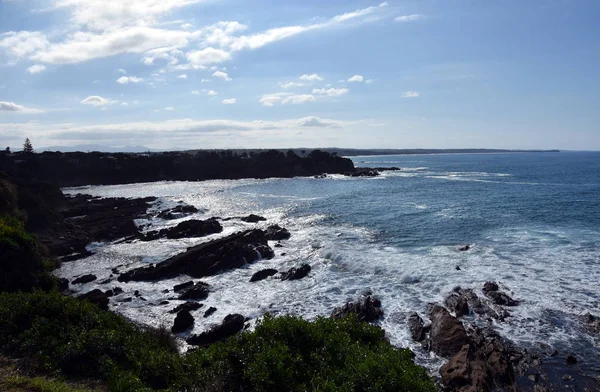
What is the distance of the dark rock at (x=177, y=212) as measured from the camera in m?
54.7

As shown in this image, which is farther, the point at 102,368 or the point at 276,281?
the point at 276,281

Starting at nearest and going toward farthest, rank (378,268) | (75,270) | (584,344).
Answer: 1. (584,344)
2. (378,268)
3. (75,270)

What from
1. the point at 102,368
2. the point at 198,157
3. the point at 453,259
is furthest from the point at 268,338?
the point at 198,157

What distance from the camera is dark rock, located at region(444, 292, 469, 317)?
2114 centimetres

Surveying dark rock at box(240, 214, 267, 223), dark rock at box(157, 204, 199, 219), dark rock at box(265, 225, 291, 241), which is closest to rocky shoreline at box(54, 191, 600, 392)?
dark rock at box(265, 225, 291, 241)

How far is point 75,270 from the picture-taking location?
32.2 metres

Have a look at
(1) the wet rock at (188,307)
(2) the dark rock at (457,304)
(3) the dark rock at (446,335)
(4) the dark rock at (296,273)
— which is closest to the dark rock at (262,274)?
(4) the dark rock at (296,273)

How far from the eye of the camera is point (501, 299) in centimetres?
2191

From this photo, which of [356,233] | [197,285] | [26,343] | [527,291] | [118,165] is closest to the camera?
[26,343]

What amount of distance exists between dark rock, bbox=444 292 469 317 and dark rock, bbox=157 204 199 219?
4082 cm

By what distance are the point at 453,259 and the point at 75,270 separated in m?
29.2

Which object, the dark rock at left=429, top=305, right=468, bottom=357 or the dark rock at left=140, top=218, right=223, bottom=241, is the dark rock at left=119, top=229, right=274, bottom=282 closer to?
the dark rock at left=140, top=218, right=223, bottom=241

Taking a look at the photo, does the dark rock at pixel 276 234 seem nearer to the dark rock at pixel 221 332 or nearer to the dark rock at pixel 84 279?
the dark rock at pixel 84 279

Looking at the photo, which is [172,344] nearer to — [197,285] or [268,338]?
[268,338]
